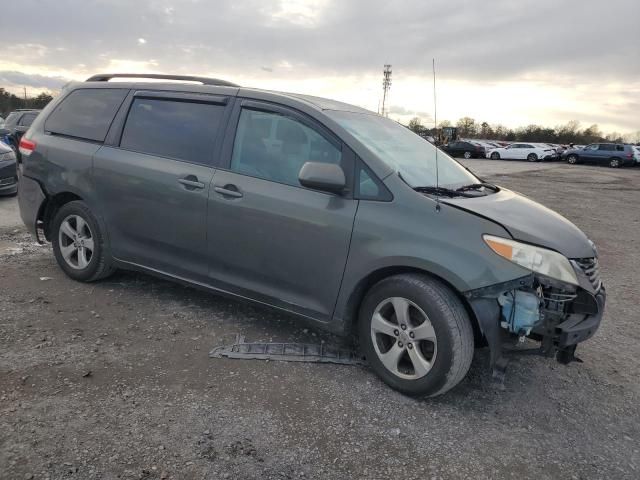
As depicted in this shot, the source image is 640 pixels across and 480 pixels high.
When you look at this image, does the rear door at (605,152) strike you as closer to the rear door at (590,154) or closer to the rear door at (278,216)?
the rear door at (590,154)

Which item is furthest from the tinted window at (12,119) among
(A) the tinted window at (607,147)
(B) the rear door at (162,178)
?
(A) the tinted window at (607,147)

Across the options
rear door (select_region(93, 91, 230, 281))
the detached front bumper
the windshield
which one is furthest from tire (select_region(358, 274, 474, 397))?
rear door (select_region(93, 91, 230, 281))

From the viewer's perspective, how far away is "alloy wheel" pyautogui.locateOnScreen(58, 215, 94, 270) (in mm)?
4492

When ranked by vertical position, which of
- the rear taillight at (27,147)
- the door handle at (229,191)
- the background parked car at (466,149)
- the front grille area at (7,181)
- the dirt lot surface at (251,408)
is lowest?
the dirt lot surface at (251,408)

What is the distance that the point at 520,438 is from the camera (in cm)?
283

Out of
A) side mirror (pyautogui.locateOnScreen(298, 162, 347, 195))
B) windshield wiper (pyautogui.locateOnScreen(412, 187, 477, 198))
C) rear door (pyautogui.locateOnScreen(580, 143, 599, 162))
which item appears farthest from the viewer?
rear door (pyautogui.locateOnScreen(580, 143, 599, 162))

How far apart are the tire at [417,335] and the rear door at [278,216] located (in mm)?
320

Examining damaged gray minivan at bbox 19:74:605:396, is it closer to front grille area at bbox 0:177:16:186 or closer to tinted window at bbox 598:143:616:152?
front grille area at bbox 0:177:16:186

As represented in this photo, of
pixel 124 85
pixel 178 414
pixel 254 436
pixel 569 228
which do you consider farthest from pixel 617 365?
pixel 124 85

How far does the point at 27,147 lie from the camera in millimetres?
4754

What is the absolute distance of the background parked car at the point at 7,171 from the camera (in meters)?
8.81

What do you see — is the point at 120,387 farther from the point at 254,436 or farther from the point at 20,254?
the point at 20,254

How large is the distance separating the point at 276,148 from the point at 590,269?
7.16ft

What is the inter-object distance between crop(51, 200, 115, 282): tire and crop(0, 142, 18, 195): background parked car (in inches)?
Result: 203
